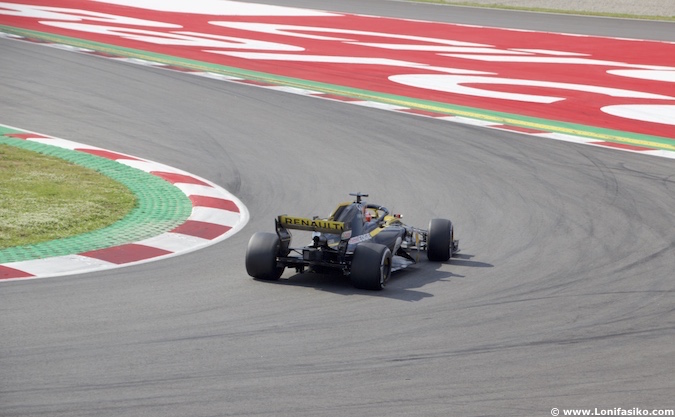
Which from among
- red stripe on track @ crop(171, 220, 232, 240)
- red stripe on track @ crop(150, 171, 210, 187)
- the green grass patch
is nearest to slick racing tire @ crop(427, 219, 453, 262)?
red stripe on track @ crop(171, 220, 232, 240)

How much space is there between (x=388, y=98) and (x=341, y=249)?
36.9 ft

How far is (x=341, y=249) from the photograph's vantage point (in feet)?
29.1

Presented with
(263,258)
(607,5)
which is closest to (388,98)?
(263,258)

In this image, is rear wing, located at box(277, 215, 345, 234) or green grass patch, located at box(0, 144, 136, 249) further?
green grass patch, located at box(0, 144, 136, 249)

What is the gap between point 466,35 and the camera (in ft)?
98.1

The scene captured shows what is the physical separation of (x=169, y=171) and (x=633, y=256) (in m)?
6.28

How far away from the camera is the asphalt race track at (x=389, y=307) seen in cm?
616

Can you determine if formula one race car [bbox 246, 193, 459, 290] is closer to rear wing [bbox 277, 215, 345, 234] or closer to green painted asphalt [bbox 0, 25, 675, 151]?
rear wing [bbox 277, 215, 345, 234]

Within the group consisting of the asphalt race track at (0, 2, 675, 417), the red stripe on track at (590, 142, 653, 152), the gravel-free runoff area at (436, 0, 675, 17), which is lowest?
the asphalt race track at (0, 2, 675, 417)

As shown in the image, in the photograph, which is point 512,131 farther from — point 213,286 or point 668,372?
point 668,372

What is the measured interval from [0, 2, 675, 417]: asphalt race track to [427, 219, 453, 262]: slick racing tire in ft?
0.77

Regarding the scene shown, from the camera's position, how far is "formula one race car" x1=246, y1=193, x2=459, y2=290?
8648 mm

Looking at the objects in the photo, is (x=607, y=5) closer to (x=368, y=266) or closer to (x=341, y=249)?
(x=341, y=249)

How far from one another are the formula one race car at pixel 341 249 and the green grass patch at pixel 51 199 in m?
2.43
